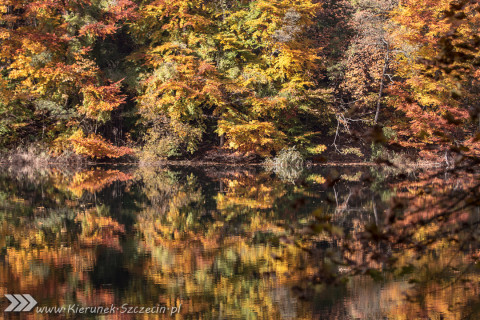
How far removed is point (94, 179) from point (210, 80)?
21.4 feet

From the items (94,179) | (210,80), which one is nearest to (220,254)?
(94,179)

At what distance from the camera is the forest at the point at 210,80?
1964 centimetres

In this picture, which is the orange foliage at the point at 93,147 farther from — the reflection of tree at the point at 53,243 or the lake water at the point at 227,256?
the reflection of tree at the point at 53,243

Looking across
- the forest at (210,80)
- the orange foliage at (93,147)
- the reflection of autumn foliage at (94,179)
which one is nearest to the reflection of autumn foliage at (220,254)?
the reflection of autumn foliage at (94,179)

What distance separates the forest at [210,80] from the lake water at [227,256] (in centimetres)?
729

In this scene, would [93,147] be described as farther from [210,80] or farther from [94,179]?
[210,80]

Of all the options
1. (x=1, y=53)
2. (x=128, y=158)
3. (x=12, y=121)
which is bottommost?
(x=128, y=158)

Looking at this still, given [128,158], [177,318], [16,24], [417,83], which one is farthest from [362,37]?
[177,318]

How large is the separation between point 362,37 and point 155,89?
8.77 meters

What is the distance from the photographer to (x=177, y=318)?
4867 mm

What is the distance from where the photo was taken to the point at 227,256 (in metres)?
6.96

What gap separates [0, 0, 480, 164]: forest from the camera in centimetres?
1964

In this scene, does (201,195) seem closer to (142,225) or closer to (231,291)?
(142,225)

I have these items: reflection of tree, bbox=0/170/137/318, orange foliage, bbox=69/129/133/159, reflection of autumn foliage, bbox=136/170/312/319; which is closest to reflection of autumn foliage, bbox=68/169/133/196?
reflection of tree, bbox=0/170/137/318
